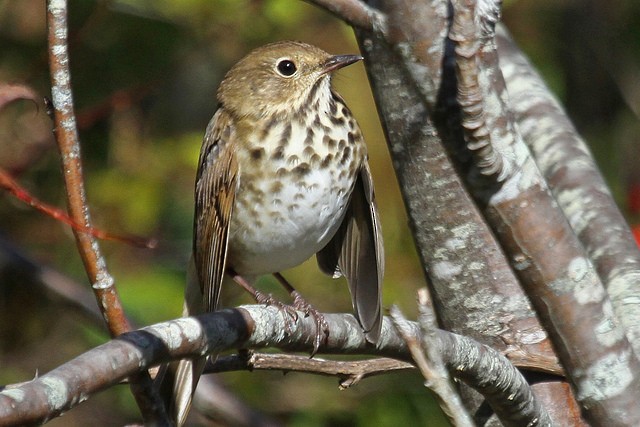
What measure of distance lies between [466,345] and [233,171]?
125cm

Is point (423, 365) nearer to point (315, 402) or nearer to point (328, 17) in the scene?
point (315, 402)

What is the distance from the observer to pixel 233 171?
11.9ft

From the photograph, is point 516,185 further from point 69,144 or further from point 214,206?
point 214,206

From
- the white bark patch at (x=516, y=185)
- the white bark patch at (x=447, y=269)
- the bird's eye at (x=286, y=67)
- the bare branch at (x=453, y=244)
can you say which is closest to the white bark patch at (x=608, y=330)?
the white bark patch at (x=516, y=185)

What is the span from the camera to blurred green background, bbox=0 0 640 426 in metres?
4.73

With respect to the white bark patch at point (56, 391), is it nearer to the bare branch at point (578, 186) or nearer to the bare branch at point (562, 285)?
the bare branch at point (562, 285)

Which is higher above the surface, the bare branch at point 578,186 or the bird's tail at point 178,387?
the bare branch at point 578,186

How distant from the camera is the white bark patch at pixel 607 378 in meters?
2.35

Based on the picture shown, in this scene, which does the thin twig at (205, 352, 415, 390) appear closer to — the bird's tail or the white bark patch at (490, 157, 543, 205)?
the bird's tail

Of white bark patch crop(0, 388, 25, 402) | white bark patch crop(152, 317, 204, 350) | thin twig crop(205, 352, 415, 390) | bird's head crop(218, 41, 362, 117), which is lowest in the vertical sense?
thin twig crop(205, 352, 415, 390)

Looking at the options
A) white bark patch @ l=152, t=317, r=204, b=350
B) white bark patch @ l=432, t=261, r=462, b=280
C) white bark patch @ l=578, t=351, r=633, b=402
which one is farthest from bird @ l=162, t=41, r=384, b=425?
white bark patch @ l=152, t=317, r=204, b=350

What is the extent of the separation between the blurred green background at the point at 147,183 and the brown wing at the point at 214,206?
32.9 inches

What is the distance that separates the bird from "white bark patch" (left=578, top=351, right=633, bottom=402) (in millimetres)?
1019

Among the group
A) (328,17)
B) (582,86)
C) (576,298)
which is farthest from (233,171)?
(582,86)
